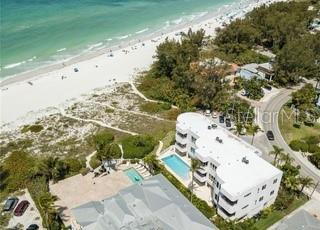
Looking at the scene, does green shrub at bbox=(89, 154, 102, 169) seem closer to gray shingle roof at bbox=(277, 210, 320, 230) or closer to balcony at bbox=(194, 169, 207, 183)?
balcony at bbox=(194, 169, 207, 183)

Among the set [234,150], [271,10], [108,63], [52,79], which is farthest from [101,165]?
[271,10]

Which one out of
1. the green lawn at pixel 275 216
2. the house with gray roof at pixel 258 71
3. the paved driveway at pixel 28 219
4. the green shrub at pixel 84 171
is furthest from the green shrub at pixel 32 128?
the house with gray roof at pixel 258 71

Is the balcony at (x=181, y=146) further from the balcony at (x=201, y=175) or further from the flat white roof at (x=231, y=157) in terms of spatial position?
the balcony at (x=201, y=175)

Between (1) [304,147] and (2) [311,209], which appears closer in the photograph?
(2) [311,209]

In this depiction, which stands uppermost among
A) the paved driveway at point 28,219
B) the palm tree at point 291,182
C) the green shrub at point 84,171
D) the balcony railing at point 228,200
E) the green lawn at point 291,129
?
the balcony railing at point 228,200

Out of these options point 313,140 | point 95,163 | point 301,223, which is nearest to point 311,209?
point 301,223

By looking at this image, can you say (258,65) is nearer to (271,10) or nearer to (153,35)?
(271,10)

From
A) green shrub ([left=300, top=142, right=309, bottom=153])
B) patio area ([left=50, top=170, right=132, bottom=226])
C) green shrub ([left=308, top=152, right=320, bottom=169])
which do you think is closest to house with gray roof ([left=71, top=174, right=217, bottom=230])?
patio area ([left=50, top=170, right=132, bottom=226])

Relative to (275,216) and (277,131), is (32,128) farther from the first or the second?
(275,216)
